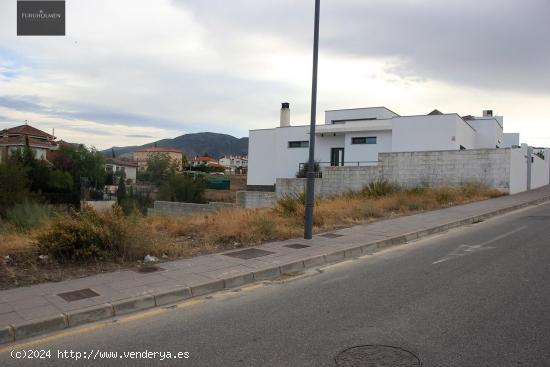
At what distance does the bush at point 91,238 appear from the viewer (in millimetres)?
7508

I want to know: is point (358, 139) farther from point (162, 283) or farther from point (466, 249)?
point (162, 283)

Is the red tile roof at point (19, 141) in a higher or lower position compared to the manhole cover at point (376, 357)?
higher

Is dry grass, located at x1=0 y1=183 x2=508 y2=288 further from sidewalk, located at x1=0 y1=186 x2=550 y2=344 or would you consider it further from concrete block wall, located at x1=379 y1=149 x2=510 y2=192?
concrete block wall, located at x1=379 y1=149 x2=510 y2=192

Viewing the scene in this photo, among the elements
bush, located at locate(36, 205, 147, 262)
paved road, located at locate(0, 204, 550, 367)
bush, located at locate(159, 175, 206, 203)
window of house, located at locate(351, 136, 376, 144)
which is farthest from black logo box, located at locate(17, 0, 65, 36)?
bush, located at locate(159, 175, 206, 203)

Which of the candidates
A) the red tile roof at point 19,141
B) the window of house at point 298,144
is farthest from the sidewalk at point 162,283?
the red tile roof at point 19,141

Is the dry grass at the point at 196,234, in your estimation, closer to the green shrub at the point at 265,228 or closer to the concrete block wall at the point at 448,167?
the green shrub at the point at 265,228

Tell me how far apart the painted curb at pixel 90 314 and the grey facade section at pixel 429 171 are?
1857 cm

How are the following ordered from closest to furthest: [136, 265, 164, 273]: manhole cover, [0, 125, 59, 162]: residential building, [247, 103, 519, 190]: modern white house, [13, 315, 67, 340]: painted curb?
[13, 315, 67, 340]: painted curb, [136, 265, 164, 273]: manhole cover, [247, 103, 519, 190]: modern white house, [0, 125, 59, 162]: residential building

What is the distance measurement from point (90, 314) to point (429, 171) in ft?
83.3

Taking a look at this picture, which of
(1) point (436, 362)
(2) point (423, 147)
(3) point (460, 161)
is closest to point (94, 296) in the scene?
(1) point (436, 362)

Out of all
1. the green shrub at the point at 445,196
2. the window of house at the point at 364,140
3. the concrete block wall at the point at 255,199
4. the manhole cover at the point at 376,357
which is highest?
the window of house at the point at 364,140

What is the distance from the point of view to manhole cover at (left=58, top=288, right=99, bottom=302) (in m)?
5.84

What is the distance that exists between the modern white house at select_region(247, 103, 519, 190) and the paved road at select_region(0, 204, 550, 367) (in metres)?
30.2

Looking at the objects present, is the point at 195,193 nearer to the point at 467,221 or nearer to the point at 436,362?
the point at 467,221
